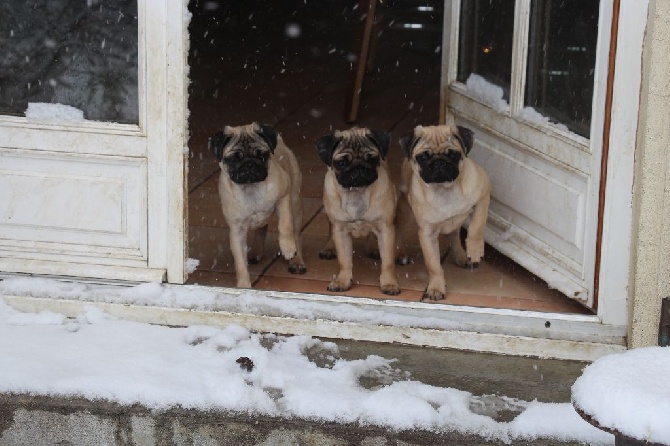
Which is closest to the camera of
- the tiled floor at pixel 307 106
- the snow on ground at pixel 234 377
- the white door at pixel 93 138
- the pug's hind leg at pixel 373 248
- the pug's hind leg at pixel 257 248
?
the snow on ground at pixel 234 377

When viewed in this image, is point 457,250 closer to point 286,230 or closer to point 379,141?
point 379,141

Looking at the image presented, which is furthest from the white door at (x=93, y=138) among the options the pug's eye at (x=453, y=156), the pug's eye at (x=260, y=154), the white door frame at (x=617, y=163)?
the white door frame at (x=617, y=163)

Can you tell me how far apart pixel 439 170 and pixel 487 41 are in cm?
137

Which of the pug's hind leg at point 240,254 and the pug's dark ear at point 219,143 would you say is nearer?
the pug's dark ear at point 219,143

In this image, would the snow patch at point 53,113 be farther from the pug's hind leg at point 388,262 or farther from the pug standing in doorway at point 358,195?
the pug's hind leg at point 388,262

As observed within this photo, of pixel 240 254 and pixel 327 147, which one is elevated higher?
pixel 327 147

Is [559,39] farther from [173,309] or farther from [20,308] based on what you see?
[20,308]

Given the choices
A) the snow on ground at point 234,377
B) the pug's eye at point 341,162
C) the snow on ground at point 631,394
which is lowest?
the snow on ground at point 234,377

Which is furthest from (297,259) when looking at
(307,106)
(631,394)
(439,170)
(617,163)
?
(307,106)

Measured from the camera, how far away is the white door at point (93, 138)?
5473 millimetres

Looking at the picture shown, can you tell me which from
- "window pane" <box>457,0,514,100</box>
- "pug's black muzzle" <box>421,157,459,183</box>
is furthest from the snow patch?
"window pane" <box>457,0,514,100</box>

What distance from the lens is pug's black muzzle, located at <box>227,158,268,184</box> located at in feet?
19.1

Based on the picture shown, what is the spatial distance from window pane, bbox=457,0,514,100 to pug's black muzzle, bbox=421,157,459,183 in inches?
35.1

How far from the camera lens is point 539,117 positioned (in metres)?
5.88
